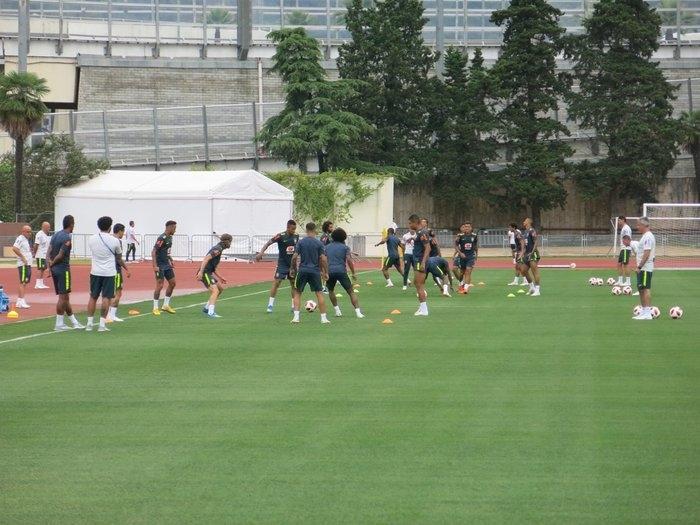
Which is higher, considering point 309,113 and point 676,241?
point 309,113

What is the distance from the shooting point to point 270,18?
76.9 metres

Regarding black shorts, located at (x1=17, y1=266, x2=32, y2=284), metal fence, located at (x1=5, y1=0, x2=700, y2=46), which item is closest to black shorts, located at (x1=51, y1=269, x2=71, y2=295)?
black shorts, located at (x1=17, y1=266, x2=32, y2=284)

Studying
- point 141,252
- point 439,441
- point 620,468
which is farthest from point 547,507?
point 141,252

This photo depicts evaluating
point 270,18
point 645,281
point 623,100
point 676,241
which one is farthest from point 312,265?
point 270,18

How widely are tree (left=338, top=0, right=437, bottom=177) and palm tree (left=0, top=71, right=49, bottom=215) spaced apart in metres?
17.3

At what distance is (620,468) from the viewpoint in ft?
31.2

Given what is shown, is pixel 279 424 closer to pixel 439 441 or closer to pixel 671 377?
pixel 439 441

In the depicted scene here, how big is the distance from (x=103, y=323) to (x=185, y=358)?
166 inches

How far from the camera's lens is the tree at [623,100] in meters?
Result: 66.8

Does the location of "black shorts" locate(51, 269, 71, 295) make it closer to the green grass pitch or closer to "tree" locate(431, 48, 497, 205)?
the green grass pitch

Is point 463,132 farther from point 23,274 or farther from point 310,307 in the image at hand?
point 310,307

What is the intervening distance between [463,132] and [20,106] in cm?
2367

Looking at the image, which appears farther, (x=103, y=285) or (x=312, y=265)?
(x=312, y=265)

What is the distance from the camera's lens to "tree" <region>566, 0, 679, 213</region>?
6681 cm
